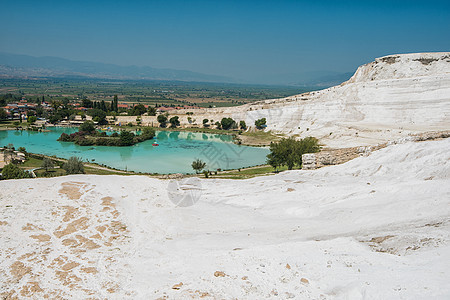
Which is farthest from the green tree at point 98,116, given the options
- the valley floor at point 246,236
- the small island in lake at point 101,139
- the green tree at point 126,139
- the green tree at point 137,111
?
the valley floor at point 246,236

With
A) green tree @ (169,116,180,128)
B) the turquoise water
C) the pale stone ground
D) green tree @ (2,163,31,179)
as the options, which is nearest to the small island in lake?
the turquoise water

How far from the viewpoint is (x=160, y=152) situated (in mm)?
54656

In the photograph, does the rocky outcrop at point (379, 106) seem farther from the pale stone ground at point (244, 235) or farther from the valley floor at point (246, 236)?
the valley floor at point (246, 236)

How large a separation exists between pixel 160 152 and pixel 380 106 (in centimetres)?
3978

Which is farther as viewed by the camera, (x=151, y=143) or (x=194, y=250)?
(x=151, y=143)

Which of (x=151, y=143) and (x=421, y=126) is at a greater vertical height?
(x=421, y=126)

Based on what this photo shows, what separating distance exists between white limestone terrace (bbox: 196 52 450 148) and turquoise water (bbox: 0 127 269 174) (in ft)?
42.7

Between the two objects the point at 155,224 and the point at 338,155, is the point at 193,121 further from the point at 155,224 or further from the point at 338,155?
the point at 155,224

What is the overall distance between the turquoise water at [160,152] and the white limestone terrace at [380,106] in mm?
13020

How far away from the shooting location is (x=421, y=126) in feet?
156

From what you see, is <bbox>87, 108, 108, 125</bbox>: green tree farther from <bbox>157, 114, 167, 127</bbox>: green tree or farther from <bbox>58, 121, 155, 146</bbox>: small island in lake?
<bbox>58, 121, 155, 146</bbox>: small island in lake

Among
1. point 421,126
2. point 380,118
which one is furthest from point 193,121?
point 421,126

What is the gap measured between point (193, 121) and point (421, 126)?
5432cm

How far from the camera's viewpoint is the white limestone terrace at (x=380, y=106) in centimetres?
4872
